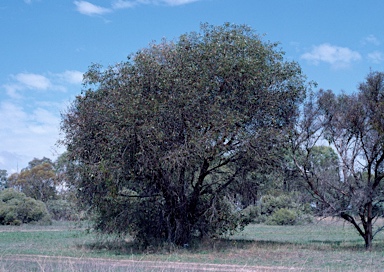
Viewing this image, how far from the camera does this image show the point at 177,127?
22.5 meters

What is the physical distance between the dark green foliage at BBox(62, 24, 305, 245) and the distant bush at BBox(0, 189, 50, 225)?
35347mm

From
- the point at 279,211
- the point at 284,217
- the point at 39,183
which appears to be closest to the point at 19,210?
the point at 39,183

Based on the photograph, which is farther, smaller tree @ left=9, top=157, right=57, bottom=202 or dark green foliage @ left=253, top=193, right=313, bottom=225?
smaller tree @ left=9, top=157, right=57, bottom=202

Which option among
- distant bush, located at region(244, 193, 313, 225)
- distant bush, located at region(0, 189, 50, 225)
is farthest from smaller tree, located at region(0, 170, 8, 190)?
distant bush, located at region(244, 193, 313, 225)

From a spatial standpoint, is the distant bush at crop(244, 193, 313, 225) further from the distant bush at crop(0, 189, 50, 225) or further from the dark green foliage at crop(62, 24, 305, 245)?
the dark green foliage at crop(62, 24, 305, 245)

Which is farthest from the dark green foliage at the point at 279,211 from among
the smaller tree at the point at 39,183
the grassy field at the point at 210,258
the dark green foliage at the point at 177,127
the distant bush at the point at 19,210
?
the smaller tree at the point at 39,183

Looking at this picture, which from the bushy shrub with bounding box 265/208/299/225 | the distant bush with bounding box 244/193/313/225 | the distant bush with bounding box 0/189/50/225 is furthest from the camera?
the distant bush with bounding box 0/189/50/225

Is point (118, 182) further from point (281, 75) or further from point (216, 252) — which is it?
point (281, 75)

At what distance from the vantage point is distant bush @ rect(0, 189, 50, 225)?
58.0m

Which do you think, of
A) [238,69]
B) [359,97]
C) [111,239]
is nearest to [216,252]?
[111,239]

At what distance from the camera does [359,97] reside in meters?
25.6

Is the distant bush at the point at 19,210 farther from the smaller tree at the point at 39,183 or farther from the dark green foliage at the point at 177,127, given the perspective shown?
the dark green foliage at the point at 177,127

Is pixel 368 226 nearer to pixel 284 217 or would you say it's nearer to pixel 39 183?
pixel 284 217

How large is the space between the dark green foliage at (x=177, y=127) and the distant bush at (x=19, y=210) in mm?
35347
